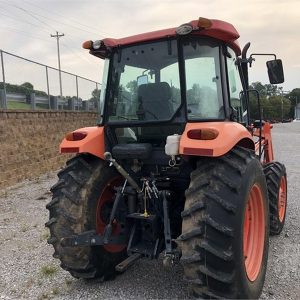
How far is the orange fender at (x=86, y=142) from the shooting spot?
388cm

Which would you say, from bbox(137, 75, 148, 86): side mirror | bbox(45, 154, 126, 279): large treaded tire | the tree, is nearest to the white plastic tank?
bbox(137, 75, 148, 86): side mirror

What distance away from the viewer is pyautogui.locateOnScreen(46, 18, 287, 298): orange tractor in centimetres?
323

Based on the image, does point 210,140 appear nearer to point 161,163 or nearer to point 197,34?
point 161,163

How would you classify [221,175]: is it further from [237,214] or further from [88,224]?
[88,224]

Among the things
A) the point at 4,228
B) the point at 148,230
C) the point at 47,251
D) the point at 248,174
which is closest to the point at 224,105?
the point at 248,174

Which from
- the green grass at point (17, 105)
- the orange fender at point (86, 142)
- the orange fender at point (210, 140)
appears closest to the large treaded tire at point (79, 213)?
the orange fender at point (86, 142)

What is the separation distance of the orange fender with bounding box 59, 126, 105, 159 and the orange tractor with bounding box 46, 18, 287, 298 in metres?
0.01

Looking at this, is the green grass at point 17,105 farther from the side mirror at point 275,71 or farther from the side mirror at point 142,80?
the side mirror at point 275,71

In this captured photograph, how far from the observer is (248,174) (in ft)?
10.9

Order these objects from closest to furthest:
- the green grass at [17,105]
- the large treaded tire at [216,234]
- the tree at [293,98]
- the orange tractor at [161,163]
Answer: the large treaded tire at [216,234], the orange tractor at [161,163], the green grass at [17,105], the tree at [293,98]

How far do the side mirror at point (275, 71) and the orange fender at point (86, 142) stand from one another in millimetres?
2247

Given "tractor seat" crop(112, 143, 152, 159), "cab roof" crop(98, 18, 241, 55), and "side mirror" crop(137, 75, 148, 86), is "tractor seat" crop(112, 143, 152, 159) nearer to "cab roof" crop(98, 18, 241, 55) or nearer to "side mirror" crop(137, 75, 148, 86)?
"side mirror" crop(137, 75, 148, 86)

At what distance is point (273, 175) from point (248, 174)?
2.12 metres

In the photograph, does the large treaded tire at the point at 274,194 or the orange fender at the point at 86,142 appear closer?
the orange fender at the point at 86,142
